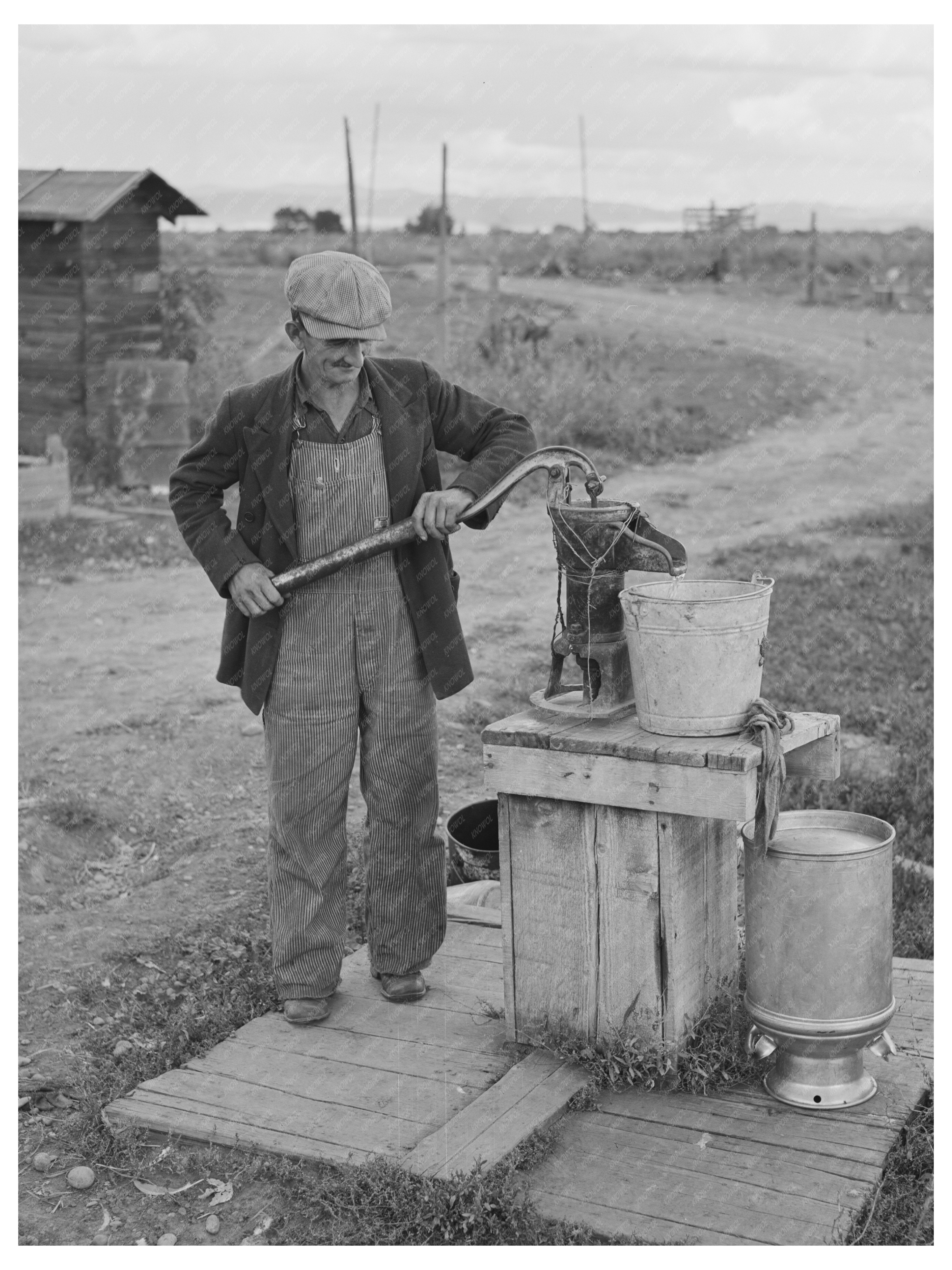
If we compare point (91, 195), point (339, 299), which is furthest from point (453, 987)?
point (91, 195)

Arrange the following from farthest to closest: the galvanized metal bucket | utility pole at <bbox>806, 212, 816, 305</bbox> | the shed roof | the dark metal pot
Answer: utility pole at <bbox>806, 212, 816, 305</bbox>, the shed roof, the dark metal pot, the galvanized metal bucket

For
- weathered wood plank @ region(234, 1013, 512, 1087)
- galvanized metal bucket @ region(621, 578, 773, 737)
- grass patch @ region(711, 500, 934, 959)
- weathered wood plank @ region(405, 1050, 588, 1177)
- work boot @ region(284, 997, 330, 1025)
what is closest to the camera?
weathered wood plank @ region(405, 1050, 588, 1177)

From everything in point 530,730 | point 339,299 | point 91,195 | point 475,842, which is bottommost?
point 475,842

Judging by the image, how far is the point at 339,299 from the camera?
11.9ft

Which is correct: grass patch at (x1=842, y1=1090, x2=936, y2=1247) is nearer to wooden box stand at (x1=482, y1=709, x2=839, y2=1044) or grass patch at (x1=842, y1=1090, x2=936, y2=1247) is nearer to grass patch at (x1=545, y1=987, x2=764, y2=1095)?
grass patch at (x1=545, y1=987, x2=764, y2=1095)

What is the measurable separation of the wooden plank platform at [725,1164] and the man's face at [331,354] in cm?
192

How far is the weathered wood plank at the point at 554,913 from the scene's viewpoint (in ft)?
11.6

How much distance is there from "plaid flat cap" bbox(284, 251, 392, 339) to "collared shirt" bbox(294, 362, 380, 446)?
0.22m

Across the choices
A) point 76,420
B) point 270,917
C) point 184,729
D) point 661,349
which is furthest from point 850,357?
point 270,917

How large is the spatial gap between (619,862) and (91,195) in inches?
488

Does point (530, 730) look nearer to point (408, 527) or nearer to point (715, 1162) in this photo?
point (408, 527)

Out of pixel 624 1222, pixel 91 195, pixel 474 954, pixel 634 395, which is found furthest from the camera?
pixel 634 395

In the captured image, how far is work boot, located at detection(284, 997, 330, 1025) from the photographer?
3.98 m

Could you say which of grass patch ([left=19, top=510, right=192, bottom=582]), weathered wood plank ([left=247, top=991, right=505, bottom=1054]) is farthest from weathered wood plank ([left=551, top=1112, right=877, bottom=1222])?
grass patch ([left=19, top=510, right=192, bottom=582])
